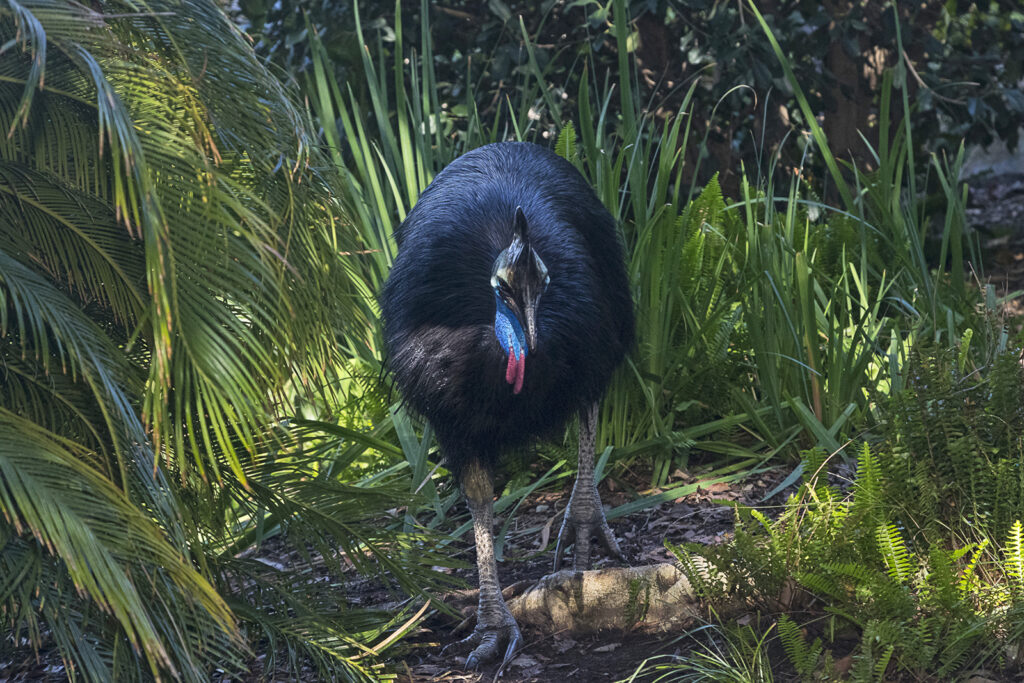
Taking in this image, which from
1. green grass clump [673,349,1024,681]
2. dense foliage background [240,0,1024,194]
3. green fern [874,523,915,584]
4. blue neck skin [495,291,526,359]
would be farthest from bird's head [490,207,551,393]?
dense foliage background [240,0,1024,194]

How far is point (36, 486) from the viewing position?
2.12 meters

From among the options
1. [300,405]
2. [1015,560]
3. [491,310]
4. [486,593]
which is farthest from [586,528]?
[1015,560]

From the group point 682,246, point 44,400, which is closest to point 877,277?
point 682,246

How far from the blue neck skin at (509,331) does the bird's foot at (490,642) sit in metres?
0.83

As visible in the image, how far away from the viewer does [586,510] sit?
3611 millimetres

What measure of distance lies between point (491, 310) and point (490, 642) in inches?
36.5

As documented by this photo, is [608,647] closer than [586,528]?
Yes

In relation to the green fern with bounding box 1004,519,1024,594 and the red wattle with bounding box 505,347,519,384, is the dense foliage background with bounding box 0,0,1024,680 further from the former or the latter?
the red wattle with bounding box 505,347,519,384

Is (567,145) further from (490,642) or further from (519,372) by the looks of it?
(490,642)

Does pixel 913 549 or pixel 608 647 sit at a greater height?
pixel 913 549

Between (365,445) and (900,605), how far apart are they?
2074 mm

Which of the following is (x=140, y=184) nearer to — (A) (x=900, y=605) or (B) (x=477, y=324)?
(B) (x=477, y=324)

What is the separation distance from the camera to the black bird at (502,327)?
9.78 ft

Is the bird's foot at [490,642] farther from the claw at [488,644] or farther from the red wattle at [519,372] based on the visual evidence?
the red wattle at [519,372]
